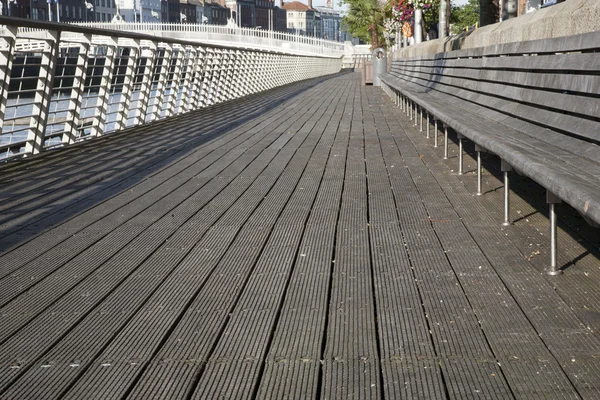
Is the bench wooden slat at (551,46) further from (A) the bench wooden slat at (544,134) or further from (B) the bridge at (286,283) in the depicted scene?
(B) the bridge at (286,283)

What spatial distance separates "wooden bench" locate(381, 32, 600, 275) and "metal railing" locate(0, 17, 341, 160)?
12.3 ft

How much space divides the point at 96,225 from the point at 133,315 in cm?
206

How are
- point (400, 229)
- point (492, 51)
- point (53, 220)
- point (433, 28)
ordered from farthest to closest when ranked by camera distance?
1. point (433, 28)
2. point (492, 51)
3. point (53, 220)
4. point (400, 229)

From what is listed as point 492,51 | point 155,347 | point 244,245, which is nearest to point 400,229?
point 244,245

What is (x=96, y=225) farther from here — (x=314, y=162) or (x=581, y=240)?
(x=314, y=162)

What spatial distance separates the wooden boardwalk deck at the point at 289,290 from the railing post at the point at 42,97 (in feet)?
5.87

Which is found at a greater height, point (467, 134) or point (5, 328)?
point (467, 134)

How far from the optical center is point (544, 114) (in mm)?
5480

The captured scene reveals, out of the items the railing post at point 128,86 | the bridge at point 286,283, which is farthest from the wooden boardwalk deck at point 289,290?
the railing post at point 128,86

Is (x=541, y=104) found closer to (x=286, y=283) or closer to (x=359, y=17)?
(x=286, y=283)

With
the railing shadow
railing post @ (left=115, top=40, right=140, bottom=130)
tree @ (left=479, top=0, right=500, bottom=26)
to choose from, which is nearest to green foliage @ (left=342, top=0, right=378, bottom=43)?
tree @ (left=479, top=0, right=500, bottom=26)

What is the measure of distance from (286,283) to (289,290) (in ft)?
0.43

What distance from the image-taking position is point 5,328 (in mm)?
3557

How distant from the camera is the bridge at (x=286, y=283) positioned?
2965 mm
